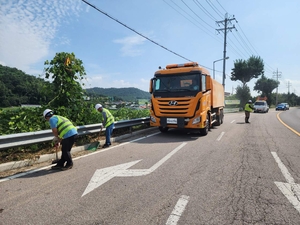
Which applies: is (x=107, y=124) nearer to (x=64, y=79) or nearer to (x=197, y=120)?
(x=64, y=79)

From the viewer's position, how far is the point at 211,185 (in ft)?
12.7

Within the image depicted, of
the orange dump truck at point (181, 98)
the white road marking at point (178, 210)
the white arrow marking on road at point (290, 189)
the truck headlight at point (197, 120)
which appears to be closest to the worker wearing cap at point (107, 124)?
the orange dump truck at point (181, 98)

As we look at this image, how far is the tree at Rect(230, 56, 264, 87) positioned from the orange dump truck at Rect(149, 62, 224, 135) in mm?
50077

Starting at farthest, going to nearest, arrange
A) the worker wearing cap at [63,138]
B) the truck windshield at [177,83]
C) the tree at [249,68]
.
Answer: the tree at [249,68]
the truck windshield at [177,83]
the worker wearing cap at [63,138]

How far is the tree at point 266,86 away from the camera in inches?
2830

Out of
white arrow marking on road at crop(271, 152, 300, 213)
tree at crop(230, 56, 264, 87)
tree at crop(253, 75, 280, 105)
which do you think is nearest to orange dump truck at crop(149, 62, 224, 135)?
white arrow marking on road at crop(271, 152, 300, 213)

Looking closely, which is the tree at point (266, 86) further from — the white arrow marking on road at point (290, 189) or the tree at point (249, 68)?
the white arrow marking on road at point (290, 189)

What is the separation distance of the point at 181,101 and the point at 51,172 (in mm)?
5806

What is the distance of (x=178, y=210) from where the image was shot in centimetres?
299

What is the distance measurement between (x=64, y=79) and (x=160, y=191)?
19.4ft

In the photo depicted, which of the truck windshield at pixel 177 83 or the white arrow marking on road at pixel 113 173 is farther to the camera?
the truck windshield at pixel 177 83

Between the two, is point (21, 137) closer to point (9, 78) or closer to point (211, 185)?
point (211, 185)

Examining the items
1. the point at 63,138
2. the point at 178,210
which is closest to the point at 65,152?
the point at 63,138

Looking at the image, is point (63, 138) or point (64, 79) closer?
point (63, 138)
